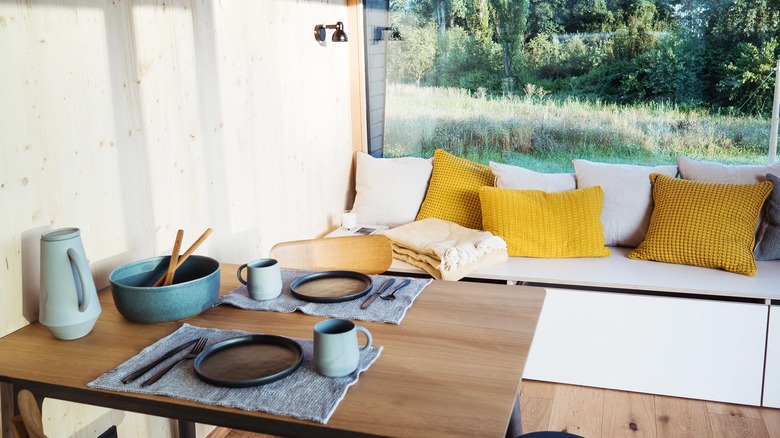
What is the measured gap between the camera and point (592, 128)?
3656 millimetres

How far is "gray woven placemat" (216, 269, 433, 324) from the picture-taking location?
5.42 feet

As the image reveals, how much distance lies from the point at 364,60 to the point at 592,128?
4.40 ft

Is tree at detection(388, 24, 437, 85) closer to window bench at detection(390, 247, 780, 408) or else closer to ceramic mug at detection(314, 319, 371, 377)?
window bench at detection(390, 247, 780, 408)

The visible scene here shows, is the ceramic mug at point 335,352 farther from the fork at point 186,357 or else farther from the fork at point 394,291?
the fork at point 394,291

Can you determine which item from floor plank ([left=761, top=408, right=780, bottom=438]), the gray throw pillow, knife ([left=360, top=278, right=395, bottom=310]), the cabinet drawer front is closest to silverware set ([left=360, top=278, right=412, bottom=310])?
knife ([left=360, top=278, right=395, bottom=310])

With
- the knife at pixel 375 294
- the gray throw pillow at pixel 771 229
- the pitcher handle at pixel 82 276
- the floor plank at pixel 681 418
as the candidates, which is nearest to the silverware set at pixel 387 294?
the knife at pixel 375 294

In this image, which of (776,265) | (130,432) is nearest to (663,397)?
(776,265)

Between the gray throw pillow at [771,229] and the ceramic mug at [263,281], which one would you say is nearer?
the ceramic mug at [263,281]

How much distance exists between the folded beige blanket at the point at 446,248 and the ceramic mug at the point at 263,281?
1237 millimetres

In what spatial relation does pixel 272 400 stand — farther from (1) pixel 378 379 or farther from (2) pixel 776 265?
(2) pixel 776 265

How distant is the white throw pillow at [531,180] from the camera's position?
11.1ft

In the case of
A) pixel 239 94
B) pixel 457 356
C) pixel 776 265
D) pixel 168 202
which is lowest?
pixel 776 265

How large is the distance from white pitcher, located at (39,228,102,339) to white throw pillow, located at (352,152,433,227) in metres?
2.21

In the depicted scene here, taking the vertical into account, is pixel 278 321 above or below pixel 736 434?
above
